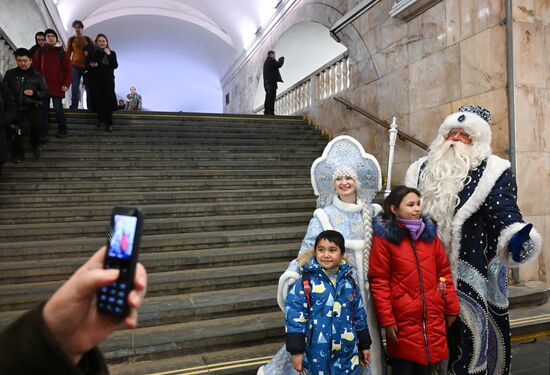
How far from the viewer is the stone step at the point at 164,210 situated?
4902 millimetres

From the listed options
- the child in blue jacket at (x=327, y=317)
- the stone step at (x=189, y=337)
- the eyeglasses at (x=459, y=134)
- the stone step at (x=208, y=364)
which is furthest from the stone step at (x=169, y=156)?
the child in blue jacket at (x=327, y=317)

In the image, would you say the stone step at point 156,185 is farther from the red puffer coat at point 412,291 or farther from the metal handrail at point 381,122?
the red puffer coat at point 412,291

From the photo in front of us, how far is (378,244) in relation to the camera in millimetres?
2287

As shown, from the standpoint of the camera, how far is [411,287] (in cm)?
221

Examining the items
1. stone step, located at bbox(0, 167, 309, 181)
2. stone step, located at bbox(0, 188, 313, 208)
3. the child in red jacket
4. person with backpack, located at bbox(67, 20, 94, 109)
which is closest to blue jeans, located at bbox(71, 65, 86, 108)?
person with backpack, located at bbox(67, 20, 94, 109)

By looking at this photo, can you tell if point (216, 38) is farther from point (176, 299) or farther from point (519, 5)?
point (176, 299)

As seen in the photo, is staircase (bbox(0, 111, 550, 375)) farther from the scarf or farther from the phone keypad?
the phone keypad

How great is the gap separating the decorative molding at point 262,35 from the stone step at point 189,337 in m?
11.5

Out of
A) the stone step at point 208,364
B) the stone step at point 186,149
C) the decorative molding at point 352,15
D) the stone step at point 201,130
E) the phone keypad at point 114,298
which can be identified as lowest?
the stone step at point 208,364

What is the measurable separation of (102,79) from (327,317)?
6.94 meters

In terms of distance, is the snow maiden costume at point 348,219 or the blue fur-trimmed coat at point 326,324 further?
the snow maiden costume at point 348,219

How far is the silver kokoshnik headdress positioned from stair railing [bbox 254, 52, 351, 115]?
6.64 metres

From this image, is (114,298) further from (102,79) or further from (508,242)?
(102,79)

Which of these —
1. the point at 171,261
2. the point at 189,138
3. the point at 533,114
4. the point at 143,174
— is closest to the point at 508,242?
the point at 171,261
